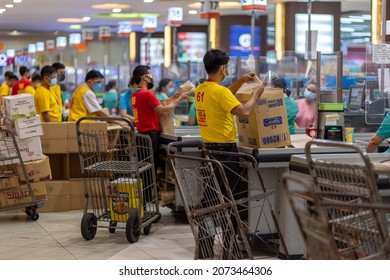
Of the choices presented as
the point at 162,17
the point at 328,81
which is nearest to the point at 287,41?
the point at 162,17

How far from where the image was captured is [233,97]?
6.18m

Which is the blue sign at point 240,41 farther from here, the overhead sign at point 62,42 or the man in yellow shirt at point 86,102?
the man in yellow shirt at point 86,102

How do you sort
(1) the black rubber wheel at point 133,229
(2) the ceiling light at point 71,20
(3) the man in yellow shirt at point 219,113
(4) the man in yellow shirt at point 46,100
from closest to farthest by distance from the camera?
(3) the man in yellow shirt at point 219,113, (1) the black rubber wheel at point 133,229, (4) the man in yellow shirt at point 46,100, (2) the ceiling light at point 71,20

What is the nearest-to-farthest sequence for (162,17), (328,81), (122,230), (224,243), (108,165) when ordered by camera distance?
(224,243)
(108,165)
(122,230)
(328,81)
(162,17)

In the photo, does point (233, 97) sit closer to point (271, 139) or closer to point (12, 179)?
point (271, 139)

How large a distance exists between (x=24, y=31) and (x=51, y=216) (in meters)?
25.2

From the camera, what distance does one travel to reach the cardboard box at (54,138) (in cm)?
905

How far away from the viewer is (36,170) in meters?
8.44

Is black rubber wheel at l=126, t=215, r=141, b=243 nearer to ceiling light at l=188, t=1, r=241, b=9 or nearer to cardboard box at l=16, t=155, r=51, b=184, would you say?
cardboard box at l=16, t=155, r=51, b=184

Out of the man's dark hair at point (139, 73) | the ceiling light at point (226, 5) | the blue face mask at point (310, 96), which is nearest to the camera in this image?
the man's dark hair at point (139, 73)

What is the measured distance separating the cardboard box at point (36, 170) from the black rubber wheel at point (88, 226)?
1.17m

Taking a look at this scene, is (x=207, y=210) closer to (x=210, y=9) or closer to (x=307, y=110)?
(x=307, y=110)

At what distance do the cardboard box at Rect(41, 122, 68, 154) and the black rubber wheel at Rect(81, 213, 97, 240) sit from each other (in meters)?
1.81

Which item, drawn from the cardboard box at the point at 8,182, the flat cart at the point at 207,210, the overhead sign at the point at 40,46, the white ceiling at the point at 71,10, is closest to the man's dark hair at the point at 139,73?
the cardboard box at the point at 8,182
